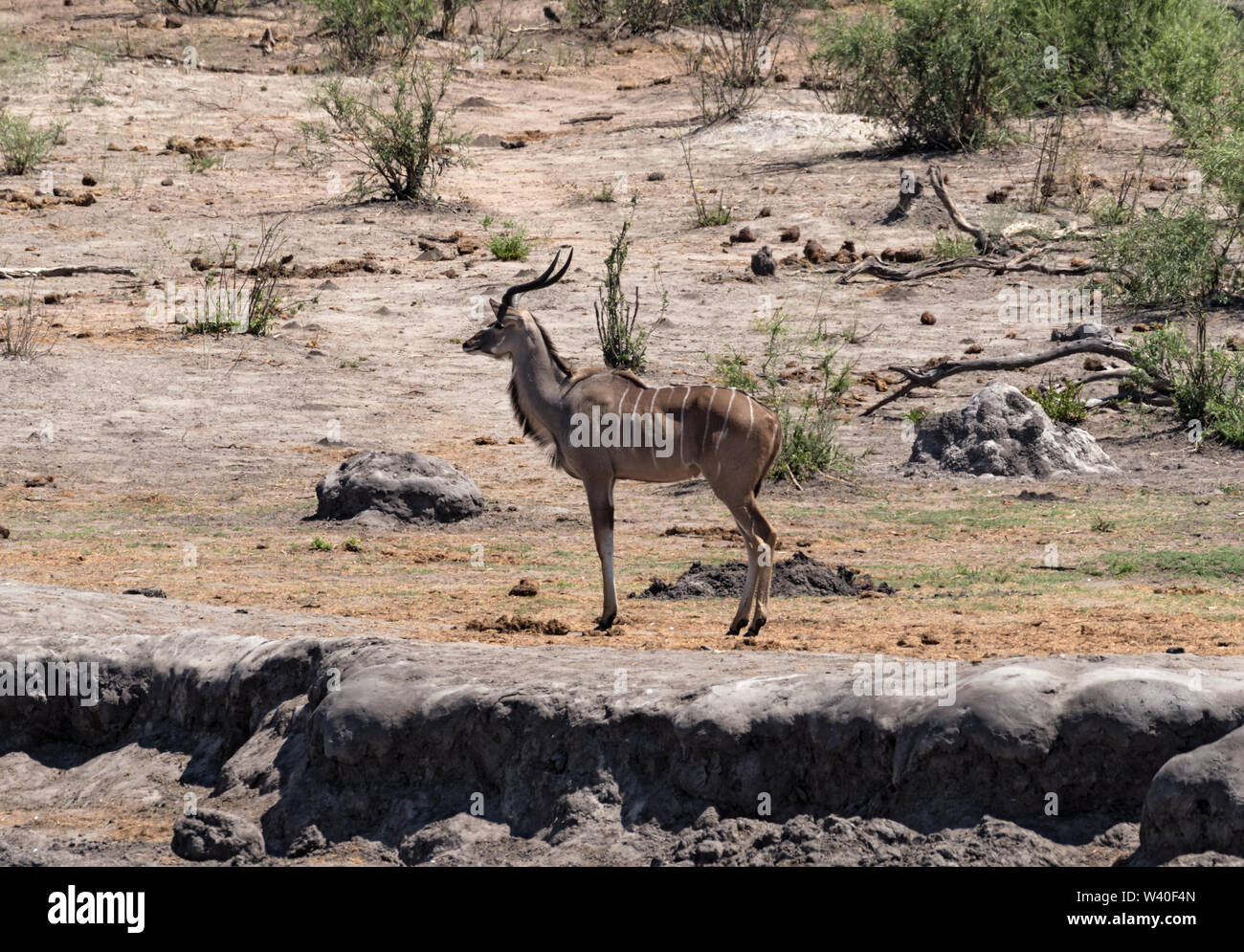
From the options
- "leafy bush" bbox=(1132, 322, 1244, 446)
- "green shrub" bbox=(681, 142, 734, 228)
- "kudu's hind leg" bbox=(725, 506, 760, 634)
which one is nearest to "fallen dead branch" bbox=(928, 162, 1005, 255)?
"green shrub" bbox=(681, 142, 734, 228)

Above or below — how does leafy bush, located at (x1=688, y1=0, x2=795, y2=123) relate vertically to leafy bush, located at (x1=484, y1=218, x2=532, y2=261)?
above

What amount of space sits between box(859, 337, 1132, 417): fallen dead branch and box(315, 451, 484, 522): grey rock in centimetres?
465

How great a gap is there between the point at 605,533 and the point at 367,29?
2286 centimetres

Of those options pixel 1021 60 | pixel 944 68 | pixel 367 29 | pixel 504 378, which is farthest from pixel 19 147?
pixel 1021 60

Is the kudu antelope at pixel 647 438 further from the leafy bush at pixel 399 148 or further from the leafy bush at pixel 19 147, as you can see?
the leafy bush at pixel 19 147

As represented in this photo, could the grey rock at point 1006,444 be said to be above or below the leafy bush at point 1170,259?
below

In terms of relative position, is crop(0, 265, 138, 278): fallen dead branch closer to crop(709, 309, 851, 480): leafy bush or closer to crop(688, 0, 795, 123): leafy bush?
crop(709, 309, 851, 480): leafy bush

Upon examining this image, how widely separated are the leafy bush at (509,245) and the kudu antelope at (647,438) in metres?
10.8

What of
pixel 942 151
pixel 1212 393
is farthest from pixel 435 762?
pixel 942 151

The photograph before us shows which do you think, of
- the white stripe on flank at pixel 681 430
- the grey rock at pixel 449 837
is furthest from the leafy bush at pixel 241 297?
the grey rock at pixel 449 837

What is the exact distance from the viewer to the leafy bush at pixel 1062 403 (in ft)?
50.1

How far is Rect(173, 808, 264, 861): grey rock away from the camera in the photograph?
6527 millimetres

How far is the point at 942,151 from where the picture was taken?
24312 millimetres
